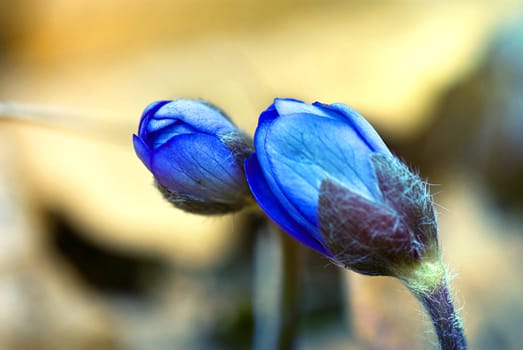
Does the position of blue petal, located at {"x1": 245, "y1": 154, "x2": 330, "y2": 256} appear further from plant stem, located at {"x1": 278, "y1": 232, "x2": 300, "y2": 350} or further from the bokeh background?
the bokeh background

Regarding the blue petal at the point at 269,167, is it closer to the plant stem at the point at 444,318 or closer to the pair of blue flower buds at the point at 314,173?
the pair of blue flower buds at the point at 314,173

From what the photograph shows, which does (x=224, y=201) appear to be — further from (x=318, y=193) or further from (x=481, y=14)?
(x=481, y=14)

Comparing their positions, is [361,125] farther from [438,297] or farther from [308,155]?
[438,297]

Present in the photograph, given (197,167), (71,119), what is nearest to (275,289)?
(71,119)

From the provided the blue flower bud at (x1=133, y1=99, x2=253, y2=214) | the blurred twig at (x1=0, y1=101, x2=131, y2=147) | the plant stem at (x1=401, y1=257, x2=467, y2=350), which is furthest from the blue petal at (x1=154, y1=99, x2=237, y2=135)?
the blurred twig at (x1=0, y1=101, x2=131, y2=147)

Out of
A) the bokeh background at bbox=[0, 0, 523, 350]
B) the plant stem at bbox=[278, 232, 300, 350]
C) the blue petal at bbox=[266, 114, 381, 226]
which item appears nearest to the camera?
the blue petal at bbox=[266, 114, 381, 226]

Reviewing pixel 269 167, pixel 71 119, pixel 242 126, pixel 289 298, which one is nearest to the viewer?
pixel 269 167
